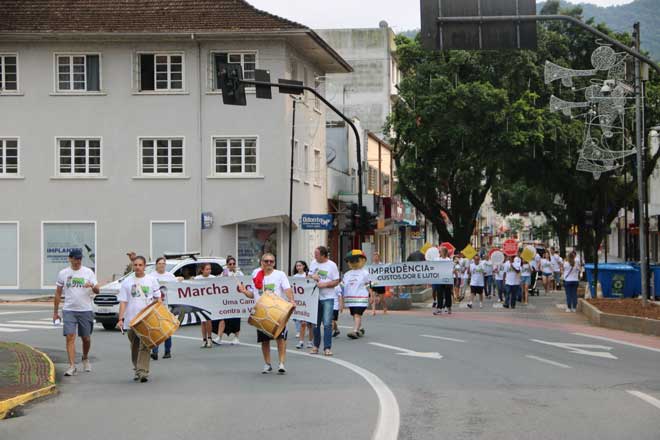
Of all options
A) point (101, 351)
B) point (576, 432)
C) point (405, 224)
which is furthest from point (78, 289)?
point (405, 224)

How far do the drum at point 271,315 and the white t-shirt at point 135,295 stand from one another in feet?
5.03

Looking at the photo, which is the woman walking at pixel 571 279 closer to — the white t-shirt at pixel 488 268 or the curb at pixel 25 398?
the white t-shirt at pixel 488 268

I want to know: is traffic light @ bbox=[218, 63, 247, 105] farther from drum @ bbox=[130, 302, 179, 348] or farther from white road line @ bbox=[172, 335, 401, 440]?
drum @ bbox=[130, 302, 179, 348]

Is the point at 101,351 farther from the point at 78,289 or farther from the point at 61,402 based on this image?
the point at 61,402

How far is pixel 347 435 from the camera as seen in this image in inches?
381

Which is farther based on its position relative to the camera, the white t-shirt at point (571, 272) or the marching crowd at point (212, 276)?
the white t-shirt at point (571, 272)

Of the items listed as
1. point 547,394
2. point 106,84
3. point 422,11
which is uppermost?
point 106,84

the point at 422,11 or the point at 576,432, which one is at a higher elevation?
the point at 422,11

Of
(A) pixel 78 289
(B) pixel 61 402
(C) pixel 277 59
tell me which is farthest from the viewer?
(C) pixel 277 59

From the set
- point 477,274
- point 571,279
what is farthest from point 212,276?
point 477,274

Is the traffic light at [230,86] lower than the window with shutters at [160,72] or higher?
lower

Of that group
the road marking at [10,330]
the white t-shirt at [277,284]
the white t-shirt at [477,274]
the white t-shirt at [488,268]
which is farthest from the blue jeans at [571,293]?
the white t-shirt at [277,284]

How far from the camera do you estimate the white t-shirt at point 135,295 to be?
14922mm

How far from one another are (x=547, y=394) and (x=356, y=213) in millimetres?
19496
